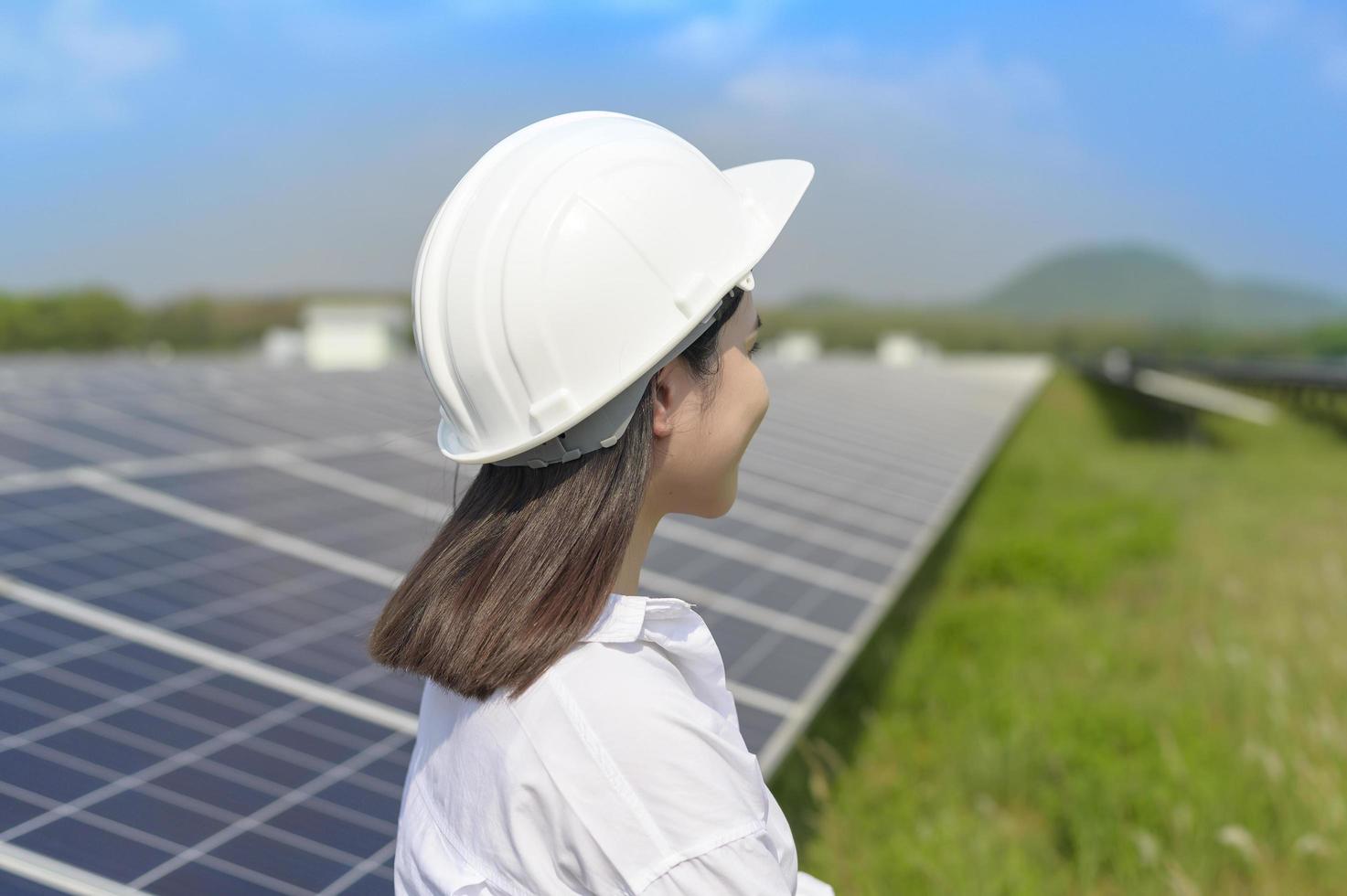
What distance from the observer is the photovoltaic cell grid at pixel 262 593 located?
2605 mm

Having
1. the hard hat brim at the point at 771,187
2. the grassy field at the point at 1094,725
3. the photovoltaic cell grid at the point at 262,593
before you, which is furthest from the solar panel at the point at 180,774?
the grassy field at the point at 1094,725

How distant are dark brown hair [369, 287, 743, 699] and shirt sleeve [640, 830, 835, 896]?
0.34 meters

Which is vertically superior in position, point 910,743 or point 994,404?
point 910,743

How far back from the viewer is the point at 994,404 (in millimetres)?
18422

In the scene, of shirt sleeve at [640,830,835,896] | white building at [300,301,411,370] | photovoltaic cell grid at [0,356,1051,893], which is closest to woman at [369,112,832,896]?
shirt sleeve at [640,830,835,896]

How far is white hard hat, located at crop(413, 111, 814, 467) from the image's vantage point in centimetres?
173

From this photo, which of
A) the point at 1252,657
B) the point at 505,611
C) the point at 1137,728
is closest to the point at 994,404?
the point at 1252,657

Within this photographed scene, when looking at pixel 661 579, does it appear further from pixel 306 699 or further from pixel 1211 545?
pixel 1211 545

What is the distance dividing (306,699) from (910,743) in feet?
13.5

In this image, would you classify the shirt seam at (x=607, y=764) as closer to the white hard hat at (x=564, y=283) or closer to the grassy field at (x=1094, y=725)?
the white hard hat at (x=564, y=283)

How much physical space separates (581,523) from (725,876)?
0.55m

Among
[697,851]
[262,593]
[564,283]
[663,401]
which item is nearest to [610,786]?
[697,851]

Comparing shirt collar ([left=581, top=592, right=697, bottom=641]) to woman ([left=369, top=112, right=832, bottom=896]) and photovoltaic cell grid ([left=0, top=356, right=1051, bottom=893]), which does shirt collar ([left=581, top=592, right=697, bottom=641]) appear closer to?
woman ([left=369, top=112, right=832, bottom=896])

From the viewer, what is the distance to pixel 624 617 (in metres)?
1.66
